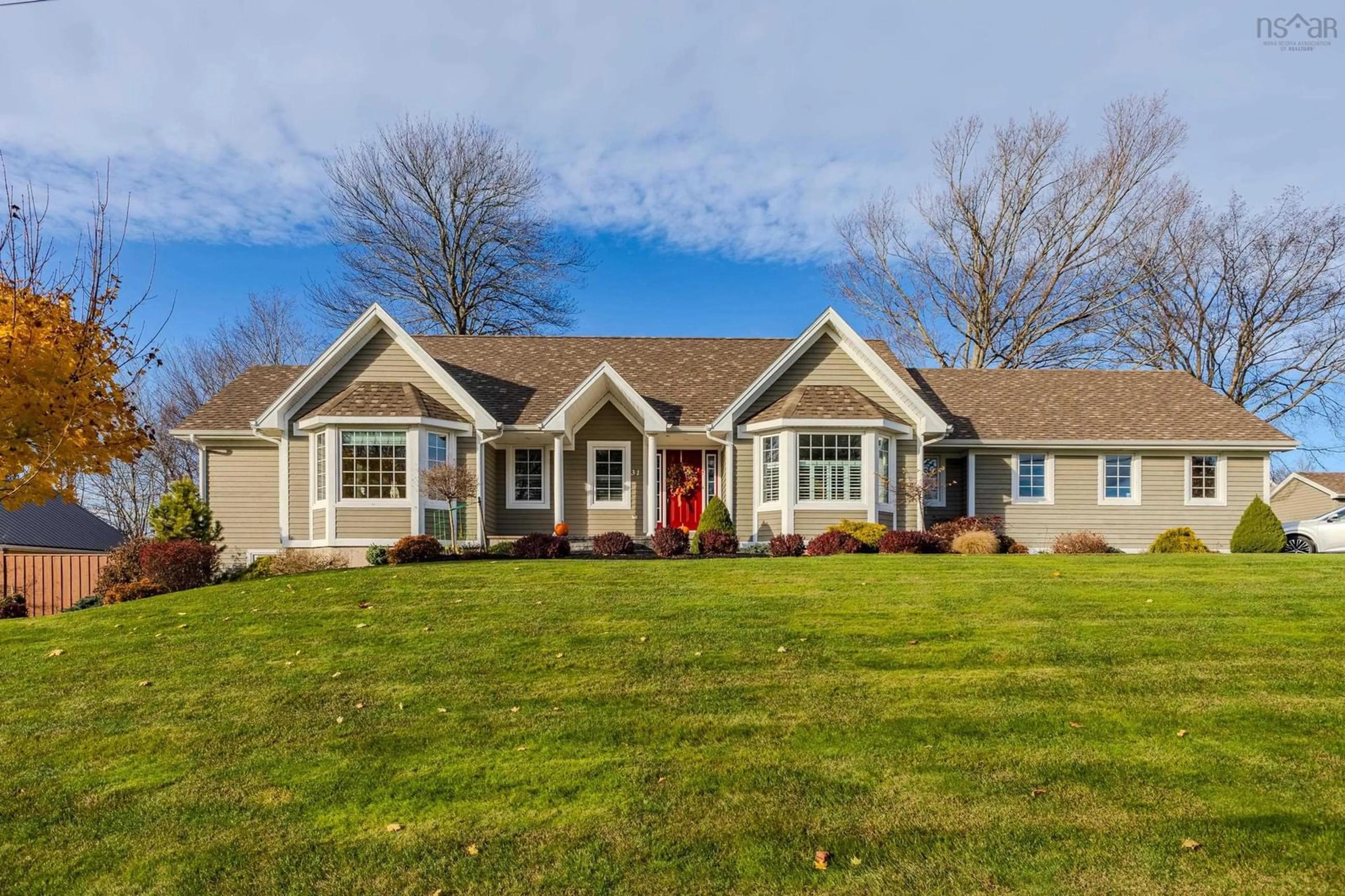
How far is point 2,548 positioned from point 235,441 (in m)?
13.1

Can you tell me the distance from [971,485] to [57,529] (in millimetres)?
32944

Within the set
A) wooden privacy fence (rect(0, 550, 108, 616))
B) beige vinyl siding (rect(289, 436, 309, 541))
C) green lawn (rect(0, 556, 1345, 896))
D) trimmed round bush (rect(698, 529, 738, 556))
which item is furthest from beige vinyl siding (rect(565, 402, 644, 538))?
green lawn (rect(0, 556, 1345, 896))

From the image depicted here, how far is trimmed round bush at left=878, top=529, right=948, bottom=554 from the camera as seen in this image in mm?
16625

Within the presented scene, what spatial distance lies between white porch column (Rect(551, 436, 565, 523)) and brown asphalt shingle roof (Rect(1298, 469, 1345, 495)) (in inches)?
1367

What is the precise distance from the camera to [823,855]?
4363 mm

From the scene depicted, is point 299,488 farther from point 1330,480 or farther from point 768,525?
point 1330,480

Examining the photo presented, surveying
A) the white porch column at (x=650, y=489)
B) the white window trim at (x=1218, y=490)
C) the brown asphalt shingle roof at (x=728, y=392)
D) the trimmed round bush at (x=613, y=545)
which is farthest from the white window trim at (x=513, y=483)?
the white window trim at (x=1218, y=490)

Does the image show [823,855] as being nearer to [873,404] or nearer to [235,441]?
[873,404]

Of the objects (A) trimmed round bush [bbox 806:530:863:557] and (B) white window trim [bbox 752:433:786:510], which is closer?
(A) trimmed round bush [bbox 806:530:863:557]

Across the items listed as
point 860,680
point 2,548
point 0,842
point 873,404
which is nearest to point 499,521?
point 873,404

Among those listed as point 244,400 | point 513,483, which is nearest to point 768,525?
point 513,483

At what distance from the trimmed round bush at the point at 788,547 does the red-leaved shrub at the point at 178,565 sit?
9877mm

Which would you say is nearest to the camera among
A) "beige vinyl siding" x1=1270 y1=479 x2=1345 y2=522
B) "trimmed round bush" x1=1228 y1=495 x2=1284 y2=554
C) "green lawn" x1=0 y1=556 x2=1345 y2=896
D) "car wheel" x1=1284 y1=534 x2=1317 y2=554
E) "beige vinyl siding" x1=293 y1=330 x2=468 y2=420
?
"green lawn" x1=0 y1=556 x2=1345 y2=896

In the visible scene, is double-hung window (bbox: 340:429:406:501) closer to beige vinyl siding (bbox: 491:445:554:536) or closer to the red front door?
beige vinyl siding (bbox: 491:445:554:536)
